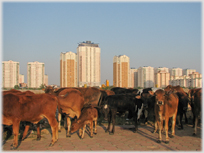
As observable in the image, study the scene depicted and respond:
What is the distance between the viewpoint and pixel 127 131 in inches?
367

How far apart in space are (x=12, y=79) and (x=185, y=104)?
207ft

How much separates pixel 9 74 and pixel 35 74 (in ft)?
26.3

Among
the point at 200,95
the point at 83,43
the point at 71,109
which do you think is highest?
the point at 83,43

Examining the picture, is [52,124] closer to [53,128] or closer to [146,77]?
[53,128]

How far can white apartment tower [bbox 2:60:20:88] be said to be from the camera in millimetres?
63844

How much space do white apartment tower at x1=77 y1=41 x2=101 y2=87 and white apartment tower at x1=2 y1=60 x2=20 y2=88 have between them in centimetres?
1959

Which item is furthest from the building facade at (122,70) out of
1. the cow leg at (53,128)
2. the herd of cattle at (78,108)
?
the cow leg at (53,128)

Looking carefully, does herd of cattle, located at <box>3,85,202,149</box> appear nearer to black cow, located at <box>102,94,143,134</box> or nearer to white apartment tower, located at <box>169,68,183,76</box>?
black cow, located at <box>102,94,143,134</box>

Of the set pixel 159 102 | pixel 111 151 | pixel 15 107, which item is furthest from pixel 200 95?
pixel 15 107

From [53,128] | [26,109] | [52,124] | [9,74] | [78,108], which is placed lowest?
[53,128]

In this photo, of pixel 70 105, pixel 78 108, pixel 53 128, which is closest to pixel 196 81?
pixel 78 108

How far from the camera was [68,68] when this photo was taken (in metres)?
67.4

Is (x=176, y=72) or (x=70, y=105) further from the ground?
(x=176, y=72)

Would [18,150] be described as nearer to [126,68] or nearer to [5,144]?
[5,144]
